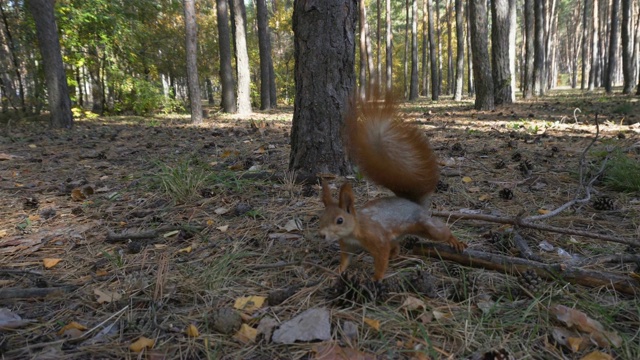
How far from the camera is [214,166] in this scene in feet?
11.5

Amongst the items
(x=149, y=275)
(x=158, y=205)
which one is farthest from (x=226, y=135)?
(x=149, y=275)

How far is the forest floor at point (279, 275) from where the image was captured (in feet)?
3.87

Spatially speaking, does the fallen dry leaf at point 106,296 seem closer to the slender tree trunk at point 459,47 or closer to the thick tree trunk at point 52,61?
the thick tree trunk at point 52,61

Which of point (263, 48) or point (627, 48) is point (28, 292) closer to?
point (263, 48)

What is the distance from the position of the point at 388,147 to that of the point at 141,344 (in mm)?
1138

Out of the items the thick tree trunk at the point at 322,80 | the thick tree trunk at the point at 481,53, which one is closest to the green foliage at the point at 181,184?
the thick tree trunk at the point at 322,80

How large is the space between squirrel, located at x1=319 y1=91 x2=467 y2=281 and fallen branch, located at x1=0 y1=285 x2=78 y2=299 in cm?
113

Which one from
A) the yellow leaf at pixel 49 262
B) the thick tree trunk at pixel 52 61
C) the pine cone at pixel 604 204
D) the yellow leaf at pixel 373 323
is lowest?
the yellow leaf at pixel 373 323

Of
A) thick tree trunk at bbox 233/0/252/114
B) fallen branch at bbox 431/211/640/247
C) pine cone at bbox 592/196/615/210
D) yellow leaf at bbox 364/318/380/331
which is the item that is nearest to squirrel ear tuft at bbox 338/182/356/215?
yellow leaf at bbox 364/318/380/331

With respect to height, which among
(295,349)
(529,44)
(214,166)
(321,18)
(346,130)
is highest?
(529,44)

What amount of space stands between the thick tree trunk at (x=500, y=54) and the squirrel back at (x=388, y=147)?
28.1ft

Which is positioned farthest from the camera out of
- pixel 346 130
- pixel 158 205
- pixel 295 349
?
pixel 158 205

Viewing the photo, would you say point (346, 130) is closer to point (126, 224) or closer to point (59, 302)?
point (59, 302)

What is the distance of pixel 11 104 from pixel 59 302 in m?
10.2
